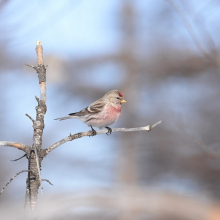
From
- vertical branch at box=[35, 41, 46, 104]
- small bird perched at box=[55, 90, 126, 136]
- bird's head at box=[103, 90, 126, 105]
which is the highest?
bird's head at box=[103, 90, 126, 105]

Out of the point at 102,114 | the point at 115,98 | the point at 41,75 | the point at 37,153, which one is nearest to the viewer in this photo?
the point at 37,153

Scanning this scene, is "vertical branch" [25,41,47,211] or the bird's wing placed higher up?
the bird's wing

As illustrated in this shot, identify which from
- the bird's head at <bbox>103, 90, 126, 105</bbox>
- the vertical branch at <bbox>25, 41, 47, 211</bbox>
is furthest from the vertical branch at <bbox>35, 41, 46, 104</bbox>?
the bird's head at <bbox>103, 90, 126, 105</bbox>

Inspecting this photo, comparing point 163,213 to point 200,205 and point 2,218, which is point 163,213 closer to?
point 200,205

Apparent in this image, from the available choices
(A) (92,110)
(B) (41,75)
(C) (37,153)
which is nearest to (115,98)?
(A) (92,110)

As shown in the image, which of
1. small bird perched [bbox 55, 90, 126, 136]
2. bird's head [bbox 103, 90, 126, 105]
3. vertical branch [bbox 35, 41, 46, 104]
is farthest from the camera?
bird's head [bbox 103, 90, 126, 105]

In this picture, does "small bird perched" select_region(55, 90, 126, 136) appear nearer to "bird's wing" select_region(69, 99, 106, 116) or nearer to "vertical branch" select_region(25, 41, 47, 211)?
"bird's wing" select_region(69, 99, 106, 116)

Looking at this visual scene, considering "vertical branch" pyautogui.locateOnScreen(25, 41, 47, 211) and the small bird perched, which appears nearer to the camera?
"vertical branch" pyautogui.locateOnScreen(25, 41, 47, 211)

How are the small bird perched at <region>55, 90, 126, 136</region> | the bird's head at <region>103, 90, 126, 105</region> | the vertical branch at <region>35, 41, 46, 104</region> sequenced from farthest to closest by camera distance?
1. the bird's head at <region>103, 90, 126, 105</region>
2. the small bird perched at <region>55, 90, 126, 136</region>
3. the vertical branch at <region>35, 41, 46, 104</region>

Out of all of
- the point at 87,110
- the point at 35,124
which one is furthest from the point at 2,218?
the point at 87,110

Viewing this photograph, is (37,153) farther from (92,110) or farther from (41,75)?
(92,110)

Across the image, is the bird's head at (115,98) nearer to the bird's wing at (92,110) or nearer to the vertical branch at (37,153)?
the bird's wing at (92,110)

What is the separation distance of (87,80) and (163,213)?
4.23 meters

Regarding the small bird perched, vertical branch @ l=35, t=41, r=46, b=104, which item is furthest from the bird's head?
vertical branch @ l=35, t=41, r=46, b=104
